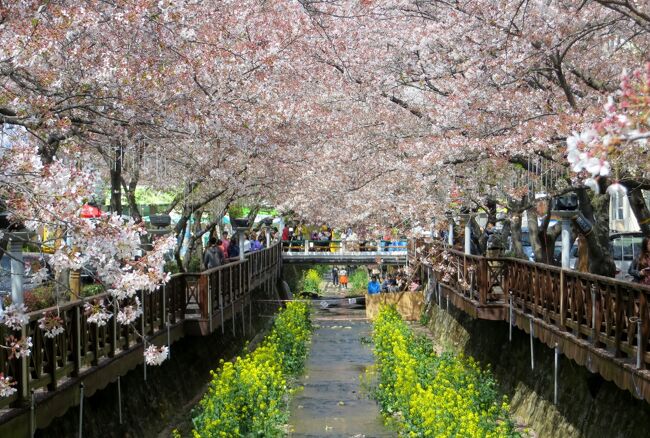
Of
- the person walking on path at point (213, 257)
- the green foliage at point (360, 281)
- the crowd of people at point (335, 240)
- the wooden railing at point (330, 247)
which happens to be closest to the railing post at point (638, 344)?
the person walking on path at point (213, 257)

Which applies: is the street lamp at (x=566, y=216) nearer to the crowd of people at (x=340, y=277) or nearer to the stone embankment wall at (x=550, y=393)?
the stone embankment wall at (x=550, y=393)

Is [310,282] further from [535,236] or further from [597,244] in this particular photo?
[597,244]

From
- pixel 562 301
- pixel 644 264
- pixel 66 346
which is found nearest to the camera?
pixel 66 346

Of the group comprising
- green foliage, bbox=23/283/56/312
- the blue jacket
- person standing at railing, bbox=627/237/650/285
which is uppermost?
person standing at railing, bbox=627/237/650/285

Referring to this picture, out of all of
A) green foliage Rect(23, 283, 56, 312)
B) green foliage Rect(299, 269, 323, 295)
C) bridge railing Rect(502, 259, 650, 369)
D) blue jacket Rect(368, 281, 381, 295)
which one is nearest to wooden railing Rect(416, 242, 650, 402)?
bridge railing Rect(502, 259, 650, 369)

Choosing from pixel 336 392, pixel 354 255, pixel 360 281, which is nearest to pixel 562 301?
pixel 336 392

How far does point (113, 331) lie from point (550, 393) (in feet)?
24.2

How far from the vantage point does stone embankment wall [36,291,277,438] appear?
40.3 ft

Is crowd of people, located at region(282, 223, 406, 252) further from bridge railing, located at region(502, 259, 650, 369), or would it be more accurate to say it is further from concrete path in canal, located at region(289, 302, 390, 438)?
bridge railing, located at region(502, 259, 650, 369)

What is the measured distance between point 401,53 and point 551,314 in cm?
760

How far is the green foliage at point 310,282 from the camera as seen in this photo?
50662 millimetres

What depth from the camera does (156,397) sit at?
16516mm

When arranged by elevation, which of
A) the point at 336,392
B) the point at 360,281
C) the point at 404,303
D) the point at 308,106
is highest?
the point at 308,106

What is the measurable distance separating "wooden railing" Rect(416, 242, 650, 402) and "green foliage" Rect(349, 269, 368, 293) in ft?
97.2
